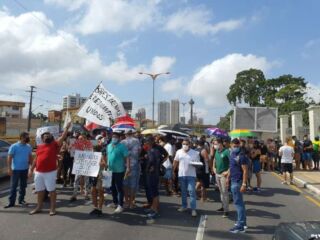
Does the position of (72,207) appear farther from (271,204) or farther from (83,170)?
(271,204)

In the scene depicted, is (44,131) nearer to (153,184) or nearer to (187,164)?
(153,184)

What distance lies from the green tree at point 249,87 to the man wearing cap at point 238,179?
194 feet

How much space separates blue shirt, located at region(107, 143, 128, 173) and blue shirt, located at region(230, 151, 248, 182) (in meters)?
2.41

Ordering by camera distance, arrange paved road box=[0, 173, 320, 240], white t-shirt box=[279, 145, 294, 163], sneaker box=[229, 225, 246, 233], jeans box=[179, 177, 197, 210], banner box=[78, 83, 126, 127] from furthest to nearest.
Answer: white t-shirt box=[279, 145, 294, 163]
banner box=[78, 83, 126, 127]
jeans box=[179, 177, 197, 210]
sneaker box=[229, 225, 246, 233]
paved road box=[0, 173, 320, 240]

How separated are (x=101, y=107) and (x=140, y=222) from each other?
16.0 feet

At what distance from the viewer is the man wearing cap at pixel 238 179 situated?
7941 millimetres

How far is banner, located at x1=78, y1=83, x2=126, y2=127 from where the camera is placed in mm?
12219

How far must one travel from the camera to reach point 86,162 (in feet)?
31.4

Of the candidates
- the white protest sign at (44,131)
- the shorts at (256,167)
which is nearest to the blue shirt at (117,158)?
the white protest sign at (44,131)

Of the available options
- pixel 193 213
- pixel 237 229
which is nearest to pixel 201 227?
pixel 237 229

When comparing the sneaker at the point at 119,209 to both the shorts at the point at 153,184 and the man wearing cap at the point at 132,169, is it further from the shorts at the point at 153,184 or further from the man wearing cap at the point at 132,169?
the shorts at the point at 153,184

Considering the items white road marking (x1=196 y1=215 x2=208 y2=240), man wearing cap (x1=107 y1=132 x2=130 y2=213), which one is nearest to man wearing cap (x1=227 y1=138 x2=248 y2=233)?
white road marking (x1=196 y1=215 x2=208 y2=240)

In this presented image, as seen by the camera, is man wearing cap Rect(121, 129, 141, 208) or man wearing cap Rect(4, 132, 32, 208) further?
man wearing cap Rect(4, 132, 32, 208)

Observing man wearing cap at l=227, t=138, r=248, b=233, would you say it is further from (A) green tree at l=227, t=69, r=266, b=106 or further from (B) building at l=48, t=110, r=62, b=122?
(A) green tree at l=227, t=69, r=266, b=106
